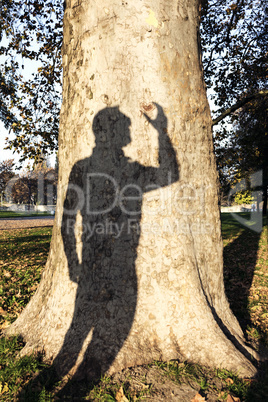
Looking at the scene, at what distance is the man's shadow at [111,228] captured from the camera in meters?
2.78

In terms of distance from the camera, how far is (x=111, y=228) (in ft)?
9.27

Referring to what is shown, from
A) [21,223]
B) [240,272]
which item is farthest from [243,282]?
[21,223]

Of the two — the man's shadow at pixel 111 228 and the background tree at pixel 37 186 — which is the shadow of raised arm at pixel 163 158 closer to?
the man's shadow at pixel 111 228

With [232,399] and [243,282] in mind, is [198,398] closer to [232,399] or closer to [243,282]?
[232,399]

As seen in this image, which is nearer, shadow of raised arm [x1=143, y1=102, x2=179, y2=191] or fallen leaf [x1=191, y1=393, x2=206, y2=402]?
fallen leaf [x1=191, y1=393, x2=206, y2=402]

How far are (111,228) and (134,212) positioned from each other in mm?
281

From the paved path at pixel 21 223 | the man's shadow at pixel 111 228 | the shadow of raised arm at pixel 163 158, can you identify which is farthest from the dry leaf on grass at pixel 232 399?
the paved path at pixel 21 223

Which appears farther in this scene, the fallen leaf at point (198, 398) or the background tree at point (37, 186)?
the background tree at point (37, 186)

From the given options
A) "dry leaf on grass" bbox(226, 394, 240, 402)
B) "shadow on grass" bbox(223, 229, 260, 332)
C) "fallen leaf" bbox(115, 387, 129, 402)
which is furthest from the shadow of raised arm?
"shadow on grass" bbox(223, 229, 260, 332)

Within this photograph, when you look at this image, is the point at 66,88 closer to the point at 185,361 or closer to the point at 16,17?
the point at 185,361

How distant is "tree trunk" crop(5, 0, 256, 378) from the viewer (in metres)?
2.73

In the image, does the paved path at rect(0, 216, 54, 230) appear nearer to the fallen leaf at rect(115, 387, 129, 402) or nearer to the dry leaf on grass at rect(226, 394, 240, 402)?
the fallen leaf at rect(115, 387, 129, 402)

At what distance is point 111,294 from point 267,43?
11242mm

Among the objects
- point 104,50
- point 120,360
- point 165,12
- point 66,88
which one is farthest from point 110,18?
point 120,360
